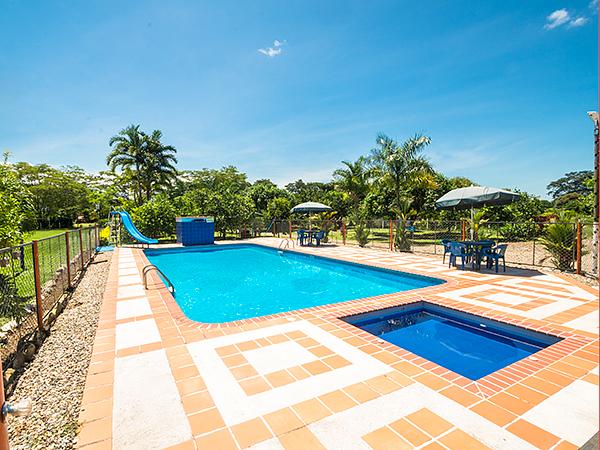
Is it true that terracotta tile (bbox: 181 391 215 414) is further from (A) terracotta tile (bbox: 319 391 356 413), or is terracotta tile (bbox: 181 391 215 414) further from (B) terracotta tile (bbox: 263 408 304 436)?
(A) terracotta tile (bbox: 319 391 356 413)

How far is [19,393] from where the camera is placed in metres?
3.00

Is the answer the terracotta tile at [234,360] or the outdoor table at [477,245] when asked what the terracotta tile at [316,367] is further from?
the outdoor table at [477,245]

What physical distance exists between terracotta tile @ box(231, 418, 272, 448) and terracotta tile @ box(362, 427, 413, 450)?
75 centimetres

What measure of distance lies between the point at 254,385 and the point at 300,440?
2.87ft

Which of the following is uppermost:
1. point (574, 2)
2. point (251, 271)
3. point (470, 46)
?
point (470, 46)

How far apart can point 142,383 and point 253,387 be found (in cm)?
111

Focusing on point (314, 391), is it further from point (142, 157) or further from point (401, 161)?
point (142, 157)

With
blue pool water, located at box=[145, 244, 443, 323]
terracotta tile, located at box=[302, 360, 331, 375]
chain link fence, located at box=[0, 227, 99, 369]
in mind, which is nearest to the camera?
terracotta tile, located at box=[302, 360, 331, 375]

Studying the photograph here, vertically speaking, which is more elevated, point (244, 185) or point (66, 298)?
point (244, 185)

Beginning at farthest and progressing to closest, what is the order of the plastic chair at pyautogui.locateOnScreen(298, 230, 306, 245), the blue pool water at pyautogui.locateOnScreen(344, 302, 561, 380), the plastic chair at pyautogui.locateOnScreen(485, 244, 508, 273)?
the plastic chair at pyautogui.locateOnScreen(298, 230, 306, 245), the plastic chair at pyautogui.locateOnScreen(485, 244, 508, 273), the blue pool water at pyautogui.locateOnScreen(344, 302, 561, 380)

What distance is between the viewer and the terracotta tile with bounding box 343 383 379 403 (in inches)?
111

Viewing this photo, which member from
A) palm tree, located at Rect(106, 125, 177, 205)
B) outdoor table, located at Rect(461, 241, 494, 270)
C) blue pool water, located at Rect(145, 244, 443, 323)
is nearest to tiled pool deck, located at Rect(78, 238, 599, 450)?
blue pool water, located at Rect(145, 244, 443, 323)

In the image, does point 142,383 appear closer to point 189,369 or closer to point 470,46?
point 189,369

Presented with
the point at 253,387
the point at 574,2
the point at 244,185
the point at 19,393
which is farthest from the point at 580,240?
the point at 244,185
